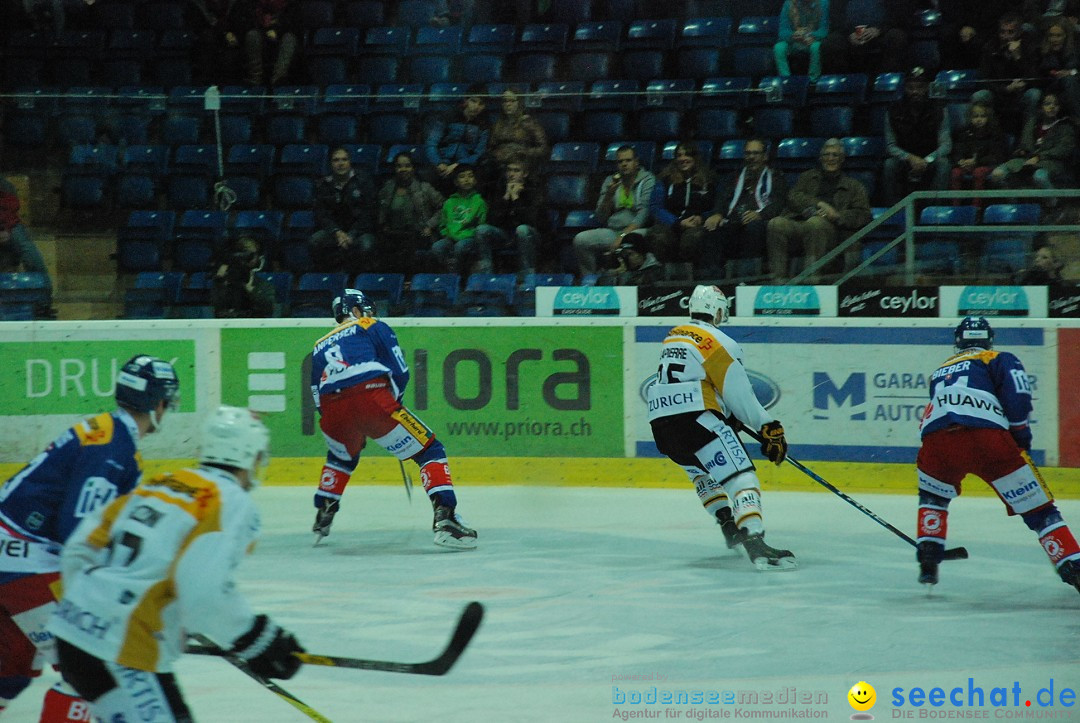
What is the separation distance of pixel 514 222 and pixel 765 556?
13.0 feet

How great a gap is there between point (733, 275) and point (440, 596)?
3.74 meters

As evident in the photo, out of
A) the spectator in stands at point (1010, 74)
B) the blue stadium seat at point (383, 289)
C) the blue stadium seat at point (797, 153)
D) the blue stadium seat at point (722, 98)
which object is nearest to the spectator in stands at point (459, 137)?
the blue stadium seat at point (383, 289)

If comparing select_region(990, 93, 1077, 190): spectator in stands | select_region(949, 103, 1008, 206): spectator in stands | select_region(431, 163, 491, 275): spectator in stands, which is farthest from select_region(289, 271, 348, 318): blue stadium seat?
select_region(990, 93, 1077, 190): spectator in stands

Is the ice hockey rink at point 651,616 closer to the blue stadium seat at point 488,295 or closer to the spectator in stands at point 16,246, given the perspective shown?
the blue stadium seat at point 488,295

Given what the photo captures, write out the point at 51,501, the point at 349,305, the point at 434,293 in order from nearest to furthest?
the point at 51,501 < the point at 349,305 < the point at 434,293

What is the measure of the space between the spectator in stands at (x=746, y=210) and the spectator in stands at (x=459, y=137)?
194 cm

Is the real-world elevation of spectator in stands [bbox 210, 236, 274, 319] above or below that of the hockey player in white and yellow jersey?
above

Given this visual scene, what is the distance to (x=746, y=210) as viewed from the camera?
8.70m

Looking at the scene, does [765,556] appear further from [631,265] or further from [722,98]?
[722,98]

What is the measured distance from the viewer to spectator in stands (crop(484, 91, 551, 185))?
371 inches

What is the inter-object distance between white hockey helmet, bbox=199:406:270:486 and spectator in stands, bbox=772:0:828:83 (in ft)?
25.8

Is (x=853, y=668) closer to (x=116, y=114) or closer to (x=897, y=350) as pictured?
(x=897, y=350)

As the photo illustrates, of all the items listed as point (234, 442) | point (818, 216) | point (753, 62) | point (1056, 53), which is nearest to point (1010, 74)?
point (1056, 53)

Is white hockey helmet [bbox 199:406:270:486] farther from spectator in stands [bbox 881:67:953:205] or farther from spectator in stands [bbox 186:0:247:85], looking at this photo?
spectator in stands [bbox 186:0:247:85]
